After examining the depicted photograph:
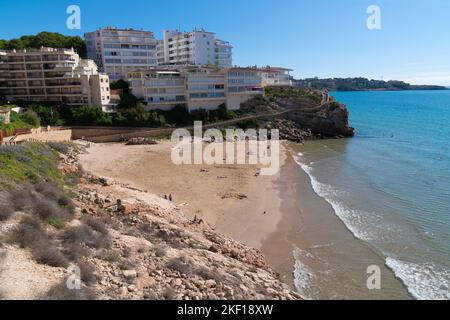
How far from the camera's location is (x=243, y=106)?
70000 millimetres

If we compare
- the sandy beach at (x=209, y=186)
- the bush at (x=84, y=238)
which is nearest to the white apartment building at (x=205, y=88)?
the sandy beach at (x=209, y=186)

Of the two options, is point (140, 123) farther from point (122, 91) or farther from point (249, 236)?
point (249, 236)

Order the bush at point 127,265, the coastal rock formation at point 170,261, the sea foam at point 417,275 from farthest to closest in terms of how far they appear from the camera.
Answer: the sea foam at point 417,275, the bush at point 127,265, the coastal rock formation at point 170,261

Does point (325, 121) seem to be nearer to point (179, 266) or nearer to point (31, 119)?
point (31, 119)

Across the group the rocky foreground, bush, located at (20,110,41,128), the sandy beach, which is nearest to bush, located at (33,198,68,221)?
the rocky foreground

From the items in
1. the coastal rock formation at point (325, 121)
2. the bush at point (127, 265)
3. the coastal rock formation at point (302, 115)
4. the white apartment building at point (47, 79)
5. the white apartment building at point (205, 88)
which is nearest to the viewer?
the bush at point (127, 265)

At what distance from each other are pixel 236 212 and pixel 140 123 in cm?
3570

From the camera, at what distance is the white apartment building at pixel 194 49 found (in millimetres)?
97750

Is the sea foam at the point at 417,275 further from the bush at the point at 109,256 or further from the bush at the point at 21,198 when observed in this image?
the bush at the point at 21,198

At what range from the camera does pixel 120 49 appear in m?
82.0

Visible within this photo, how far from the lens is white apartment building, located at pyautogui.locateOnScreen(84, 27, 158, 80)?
80.8 meters

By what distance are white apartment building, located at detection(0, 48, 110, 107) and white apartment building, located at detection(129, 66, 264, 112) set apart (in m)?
7.11

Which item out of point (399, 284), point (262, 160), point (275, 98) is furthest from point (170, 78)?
point (399, 284)

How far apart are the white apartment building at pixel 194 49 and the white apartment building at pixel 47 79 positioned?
131ft
